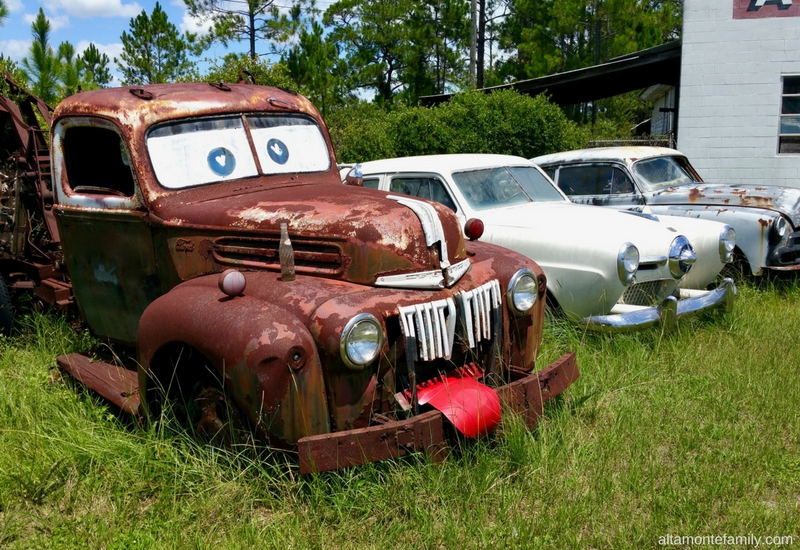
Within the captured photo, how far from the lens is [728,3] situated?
12.0 meters

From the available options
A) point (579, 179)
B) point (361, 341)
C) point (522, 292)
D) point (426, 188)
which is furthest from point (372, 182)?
point (361, 341)

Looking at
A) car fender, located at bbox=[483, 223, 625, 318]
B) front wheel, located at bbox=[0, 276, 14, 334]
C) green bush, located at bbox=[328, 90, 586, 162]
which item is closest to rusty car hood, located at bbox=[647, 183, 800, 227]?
car fender, located at bbox=[483, 223, 625, 318]

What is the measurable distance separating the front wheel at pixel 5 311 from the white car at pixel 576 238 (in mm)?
2889

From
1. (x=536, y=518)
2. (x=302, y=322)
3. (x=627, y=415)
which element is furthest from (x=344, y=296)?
(x=627, y=415)

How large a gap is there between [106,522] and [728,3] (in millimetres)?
12523

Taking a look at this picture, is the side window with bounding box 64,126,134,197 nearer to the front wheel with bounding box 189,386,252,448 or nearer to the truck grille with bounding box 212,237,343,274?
the truck grille with bounding box 212,237,343,274

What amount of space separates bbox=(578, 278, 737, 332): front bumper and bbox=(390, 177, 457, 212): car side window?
166cm

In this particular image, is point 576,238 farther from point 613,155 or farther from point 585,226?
point 613,155

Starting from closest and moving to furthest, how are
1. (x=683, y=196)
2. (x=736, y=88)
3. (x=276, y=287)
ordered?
(x=276, y=287)
(x=683, y=196)
(x=736, y=88)

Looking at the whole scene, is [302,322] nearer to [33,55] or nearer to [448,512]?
[448,512]

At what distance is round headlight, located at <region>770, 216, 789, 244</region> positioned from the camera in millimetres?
7078

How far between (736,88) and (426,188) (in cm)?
835

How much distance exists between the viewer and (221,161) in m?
4.19

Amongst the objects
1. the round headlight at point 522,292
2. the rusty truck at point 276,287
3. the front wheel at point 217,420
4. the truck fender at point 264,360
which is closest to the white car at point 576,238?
the round headlight at point 522,292
